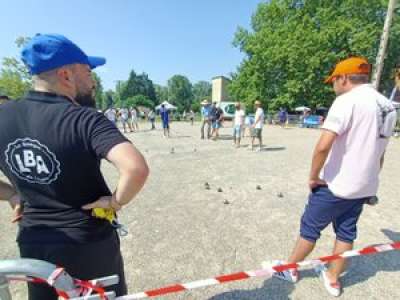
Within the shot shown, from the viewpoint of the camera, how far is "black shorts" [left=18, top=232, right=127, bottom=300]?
4.49 feet

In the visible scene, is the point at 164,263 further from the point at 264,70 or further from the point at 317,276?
the point at 264,70

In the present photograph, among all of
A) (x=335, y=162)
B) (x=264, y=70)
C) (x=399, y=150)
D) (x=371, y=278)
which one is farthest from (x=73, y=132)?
(x=264, y=70)

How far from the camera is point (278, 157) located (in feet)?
29.7

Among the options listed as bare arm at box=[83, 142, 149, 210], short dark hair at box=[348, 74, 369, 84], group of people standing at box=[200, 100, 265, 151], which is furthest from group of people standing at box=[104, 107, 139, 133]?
bare arm at box=[83, 142, 149, 210]

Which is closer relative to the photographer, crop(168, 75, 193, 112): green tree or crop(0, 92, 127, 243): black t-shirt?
crop(0, 92, 127, 243): black t-shirt

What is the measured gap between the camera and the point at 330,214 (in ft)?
7.82

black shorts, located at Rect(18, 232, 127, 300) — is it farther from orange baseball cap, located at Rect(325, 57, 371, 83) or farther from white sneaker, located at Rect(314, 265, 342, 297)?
orange baseball cap, located at Rect(325, 57, 371, 83)

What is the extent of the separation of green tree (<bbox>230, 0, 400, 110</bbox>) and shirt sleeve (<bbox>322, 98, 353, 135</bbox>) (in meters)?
27.9

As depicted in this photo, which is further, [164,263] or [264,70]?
[264,70]

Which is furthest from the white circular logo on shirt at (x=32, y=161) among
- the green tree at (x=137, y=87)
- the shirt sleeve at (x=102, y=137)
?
the green tree at (x=137, y=87)

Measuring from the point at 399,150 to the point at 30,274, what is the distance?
43.1 feet

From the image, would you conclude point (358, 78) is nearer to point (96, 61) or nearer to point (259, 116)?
point (96, 61)

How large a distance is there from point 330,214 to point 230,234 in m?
1.61

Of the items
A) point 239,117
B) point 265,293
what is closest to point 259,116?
point 239,117
